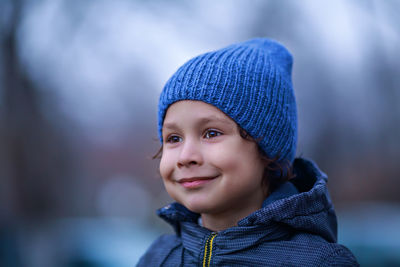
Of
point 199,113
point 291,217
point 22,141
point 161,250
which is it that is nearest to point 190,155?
point 199,113

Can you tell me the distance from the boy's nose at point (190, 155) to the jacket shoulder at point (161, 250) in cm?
58

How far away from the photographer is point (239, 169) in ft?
5.49

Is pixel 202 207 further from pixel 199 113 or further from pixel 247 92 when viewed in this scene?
pixel 247 92

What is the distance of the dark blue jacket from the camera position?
1.58m

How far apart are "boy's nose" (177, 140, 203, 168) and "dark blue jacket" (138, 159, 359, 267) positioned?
0.34 meters

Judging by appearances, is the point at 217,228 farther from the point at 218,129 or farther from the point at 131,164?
the point at 131,164

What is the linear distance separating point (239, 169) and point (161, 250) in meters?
0.74

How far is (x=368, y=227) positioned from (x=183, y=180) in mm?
5099

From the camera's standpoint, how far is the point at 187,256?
1.86 m

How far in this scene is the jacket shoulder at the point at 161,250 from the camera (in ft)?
6.55

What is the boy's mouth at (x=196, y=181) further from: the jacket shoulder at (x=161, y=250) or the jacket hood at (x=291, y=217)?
the jacket shoulder at (x=161, y=250)

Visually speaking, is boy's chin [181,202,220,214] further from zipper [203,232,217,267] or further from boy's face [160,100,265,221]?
zipper [203,232,217,267]

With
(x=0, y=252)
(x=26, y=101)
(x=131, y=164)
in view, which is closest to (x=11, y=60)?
(x=26, y=101)

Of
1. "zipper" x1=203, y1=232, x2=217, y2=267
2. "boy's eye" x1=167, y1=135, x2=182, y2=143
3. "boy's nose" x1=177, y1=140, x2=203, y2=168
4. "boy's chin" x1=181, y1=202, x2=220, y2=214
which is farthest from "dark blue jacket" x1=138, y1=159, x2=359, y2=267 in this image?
"boy's eye" x1=167, y1=135, x2=182, y2=143
